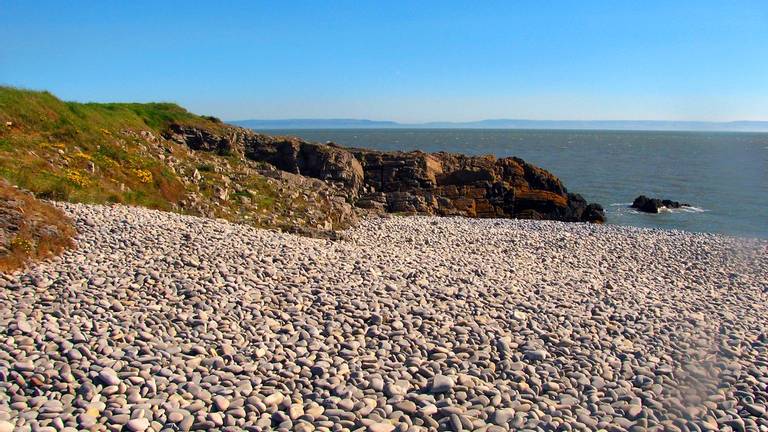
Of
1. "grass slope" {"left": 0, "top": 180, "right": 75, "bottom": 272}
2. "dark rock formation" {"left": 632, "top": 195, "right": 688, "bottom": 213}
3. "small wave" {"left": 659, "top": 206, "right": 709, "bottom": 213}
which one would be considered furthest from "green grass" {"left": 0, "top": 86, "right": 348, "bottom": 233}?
"small wave" {"left": 659, "top": 206, "right": 709, "bottom": 213}

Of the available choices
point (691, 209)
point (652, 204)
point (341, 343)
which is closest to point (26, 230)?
point (341, 343)

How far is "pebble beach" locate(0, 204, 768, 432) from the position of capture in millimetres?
6996

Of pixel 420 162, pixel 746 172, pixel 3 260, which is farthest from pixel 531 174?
pixel 3 260

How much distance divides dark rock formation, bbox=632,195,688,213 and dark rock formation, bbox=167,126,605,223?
4771mm

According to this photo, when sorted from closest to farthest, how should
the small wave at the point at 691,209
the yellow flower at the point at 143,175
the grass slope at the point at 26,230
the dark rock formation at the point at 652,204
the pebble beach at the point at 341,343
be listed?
1. the pebble beach at the point at 341,343
2. the grass slope at the point at 26,230
3. the yellow flower at the point at 143,175
4. the small wave at the point at 691,209
5. the dark rock formation at the point at 652,204

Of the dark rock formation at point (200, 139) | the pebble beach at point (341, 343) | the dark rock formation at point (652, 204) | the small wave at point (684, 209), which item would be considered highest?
the dark rock formation at point (200, 139)

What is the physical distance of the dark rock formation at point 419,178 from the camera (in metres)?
29.6

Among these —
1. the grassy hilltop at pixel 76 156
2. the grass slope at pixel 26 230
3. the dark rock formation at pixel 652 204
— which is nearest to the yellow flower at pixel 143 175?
the grassy hilltop at pixel 76 156

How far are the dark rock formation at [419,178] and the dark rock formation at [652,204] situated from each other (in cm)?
477

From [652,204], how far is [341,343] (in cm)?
3302

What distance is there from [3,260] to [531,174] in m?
29.0

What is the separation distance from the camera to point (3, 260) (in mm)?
10062

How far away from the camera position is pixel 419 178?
31641 mm

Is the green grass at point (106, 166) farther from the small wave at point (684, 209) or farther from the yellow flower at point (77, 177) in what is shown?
the small wave at point (684, 209)
